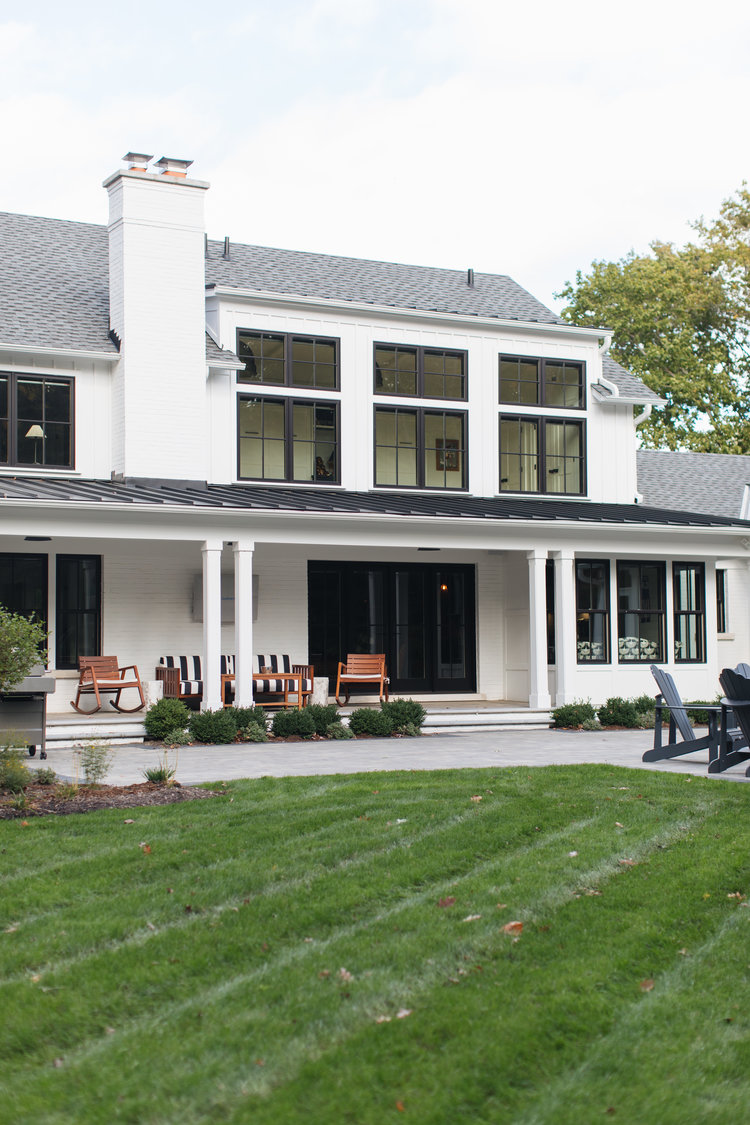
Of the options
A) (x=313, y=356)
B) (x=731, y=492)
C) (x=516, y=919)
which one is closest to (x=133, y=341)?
(x=313, y=356)

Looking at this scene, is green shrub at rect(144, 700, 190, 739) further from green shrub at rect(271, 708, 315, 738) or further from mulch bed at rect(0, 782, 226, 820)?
mulch bed at rect(0, 782, 226, 820)

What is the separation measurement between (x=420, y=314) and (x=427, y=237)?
51.8 ft

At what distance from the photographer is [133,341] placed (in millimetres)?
18062

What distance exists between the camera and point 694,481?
29.5 metres

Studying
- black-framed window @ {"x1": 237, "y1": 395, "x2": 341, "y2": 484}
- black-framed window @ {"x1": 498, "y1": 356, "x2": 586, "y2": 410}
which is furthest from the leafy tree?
black-framed window @ {"x1": 237, "y1": 395, "x2": 341, "y2": 484}

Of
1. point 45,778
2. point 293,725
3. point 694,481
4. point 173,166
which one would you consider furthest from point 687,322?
point 45,778

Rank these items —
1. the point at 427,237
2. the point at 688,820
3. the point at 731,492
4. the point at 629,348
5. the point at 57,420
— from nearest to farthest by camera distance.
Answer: the point at 688,820
the point at 57,420
the point at 731,492
the point at 427,237
the point at 629,348

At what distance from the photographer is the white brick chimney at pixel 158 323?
1795cm

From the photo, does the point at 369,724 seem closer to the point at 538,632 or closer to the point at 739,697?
the point at 538,632

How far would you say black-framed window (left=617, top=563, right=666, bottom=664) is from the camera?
2016 centimetres

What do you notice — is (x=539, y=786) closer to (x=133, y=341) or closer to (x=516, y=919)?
(x=516, y=919)

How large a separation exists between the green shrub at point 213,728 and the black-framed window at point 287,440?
5400mm

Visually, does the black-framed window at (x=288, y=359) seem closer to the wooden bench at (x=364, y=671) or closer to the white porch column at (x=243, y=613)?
the white porch column at (x=243, y=613)

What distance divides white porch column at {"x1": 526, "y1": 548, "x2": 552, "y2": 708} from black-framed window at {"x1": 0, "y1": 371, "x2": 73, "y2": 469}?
767 cm
